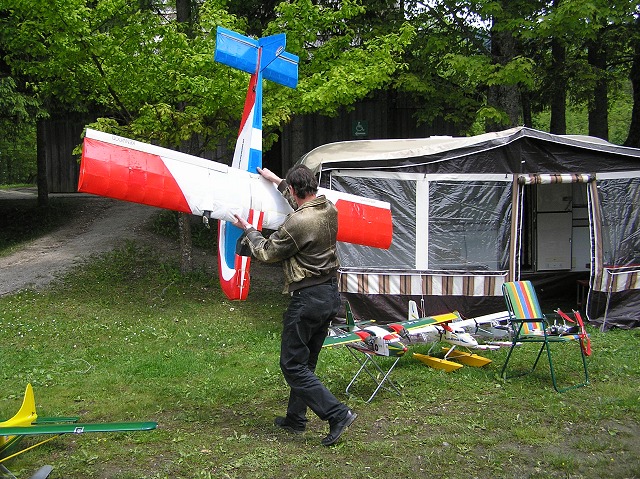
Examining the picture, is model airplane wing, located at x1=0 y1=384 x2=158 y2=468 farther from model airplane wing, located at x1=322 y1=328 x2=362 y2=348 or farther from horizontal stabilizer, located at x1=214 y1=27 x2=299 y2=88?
horizontal stabilizer, located at x1=214 y1=27 x2=299 y2=88

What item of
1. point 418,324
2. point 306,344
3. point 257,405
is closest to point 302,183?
point 306,344

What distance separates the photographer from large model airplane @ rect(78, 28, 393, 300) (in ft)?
12.7

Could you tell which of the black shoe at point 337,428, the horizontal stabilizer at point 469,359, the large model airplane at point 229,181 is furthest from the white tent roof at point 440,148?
the black shoe at point 337,428

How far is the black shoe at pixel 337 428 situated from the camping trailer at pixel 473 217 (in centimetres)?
399

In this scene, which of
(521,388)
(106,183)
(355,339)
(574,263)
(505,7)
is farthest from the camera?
(505,7)

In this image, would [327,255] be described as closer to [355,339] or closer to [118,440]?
[355,339]

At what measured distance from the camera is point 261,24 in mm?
12062

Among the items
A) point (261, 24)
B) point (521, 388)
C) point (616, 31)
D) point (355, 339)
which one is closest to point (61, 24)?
point (261, 24)

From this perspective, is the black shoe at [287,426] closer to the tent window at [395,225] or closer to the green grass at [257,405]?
the green grass at [257,405]

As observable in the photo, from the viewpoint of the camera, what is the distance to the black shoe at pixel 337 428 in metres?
4.12

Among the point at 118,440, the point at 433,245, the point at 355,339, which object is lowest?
the point at 118,440

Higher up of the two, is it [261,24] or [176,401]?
[261,24]

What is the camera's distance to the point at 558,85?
1307 cm

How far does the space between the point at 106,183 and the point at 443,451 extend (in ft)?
8.68
